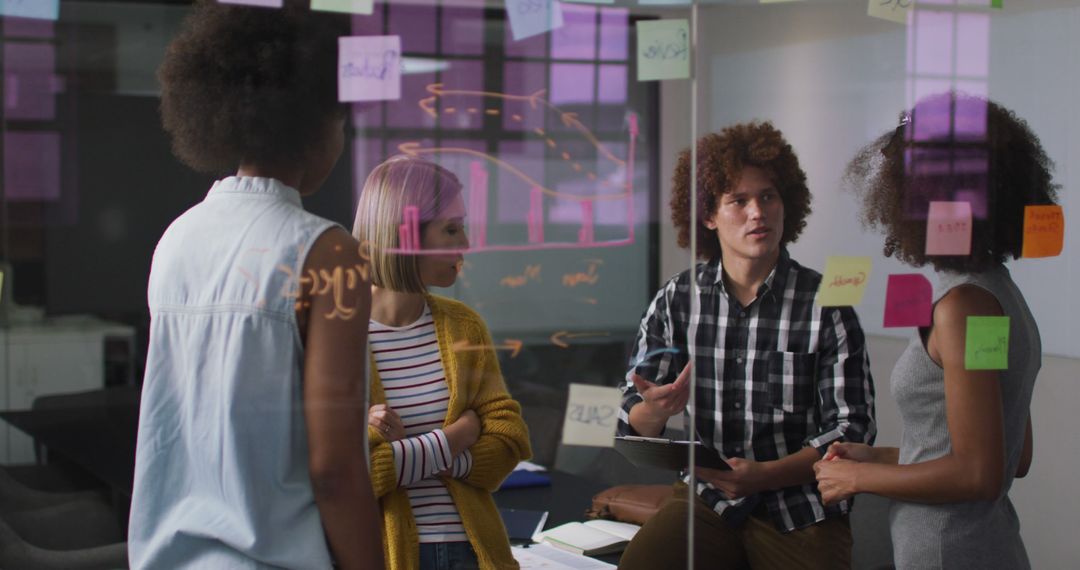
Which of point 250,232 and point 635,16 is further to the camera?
point 635,16

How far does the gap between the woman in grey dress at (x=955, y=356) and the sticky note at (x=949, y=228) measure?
1 centimetres

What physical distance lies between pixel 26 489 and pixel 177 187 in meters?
0.76

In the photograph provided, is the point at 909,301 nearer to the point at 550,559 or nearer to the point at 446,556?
the point at 550,559

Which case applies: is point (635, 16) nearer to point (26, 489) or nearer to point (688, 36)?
point (688, 36)

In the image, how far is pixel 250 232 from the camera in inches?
61.4

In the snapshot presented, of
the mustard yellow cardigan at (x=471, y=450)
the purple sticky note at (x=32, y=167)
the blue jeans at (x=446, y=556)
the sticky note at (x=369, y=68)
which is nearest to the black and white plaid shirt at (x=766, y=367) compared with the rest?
the mustard yellow cardigan at (x=471, y=450)

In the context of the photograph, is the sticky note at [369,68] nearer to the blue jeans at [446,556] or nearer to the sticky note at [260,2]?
the sticky note at [260,2]

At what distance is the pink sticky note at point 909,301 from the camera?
2.18 m

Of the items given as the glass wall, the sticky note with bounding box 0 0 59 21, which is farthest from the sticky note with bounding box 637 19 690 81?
the sticky note with bounding box 0 0 59 21

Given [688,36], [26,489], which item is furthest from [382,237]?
[26,489]

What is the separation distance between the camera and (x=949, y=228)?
222 cm

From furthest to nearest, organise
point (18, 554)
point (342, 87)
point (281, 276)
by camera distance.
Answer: point (18, 554) < point (342, 87) < point (281, 276)

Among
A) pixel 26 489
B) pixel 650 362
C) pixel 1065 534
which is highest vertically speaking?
pixel 650 362

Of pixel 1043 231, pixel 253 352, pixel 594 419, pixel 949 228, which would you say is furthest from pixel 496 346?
pixel 1043 231
